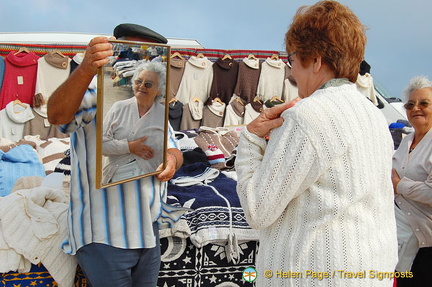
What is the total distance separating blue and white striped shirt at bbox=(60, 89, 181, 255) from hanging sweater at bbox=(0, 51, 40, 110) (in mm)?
3918

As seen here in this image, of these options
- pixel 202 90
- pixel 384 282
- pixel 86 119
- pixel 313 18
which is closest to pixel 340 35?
pixel 313 18

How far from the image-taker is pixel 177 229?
7.45ft

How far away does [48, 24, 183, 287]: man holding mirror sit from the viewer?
4.84ft

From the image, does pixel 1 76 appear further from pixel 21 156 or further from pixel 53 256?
pixel 53 256

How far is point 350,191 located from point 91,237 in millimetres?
948

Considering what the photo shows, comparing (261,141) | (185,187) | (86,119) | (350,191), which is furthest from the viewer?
(185,187)

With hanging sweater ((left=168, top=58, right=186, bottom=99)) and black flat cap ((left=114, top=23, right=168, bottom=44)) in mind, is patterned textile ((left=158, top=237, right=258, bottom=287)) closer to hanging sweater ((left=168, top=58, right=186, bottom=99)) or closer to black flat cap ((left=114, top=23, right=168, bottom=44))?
black flat cap ((left=114, top=23, right=168, bottom=44))

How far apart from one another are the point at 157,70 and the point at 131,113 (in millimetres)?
207

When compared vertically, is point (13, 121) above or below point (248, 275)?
above

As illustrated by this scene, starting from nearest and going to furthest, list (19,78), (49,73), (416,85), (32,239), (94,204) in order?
(94,204), (32,239), (416,85), (19,78), (49,73)

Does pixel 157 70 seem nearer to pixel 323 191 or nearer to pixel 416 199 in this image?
pixel 323 191

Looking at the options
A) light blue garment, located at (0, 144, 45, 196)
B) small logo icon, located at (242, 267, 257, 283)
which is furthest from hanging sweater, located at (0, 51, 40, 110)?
small logo icon, located at (242, 267, 257, 283)

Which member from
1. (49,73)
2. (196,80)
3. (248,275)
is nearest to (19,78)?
(49,73)

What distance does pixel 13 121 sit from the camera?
4824 millimetres
